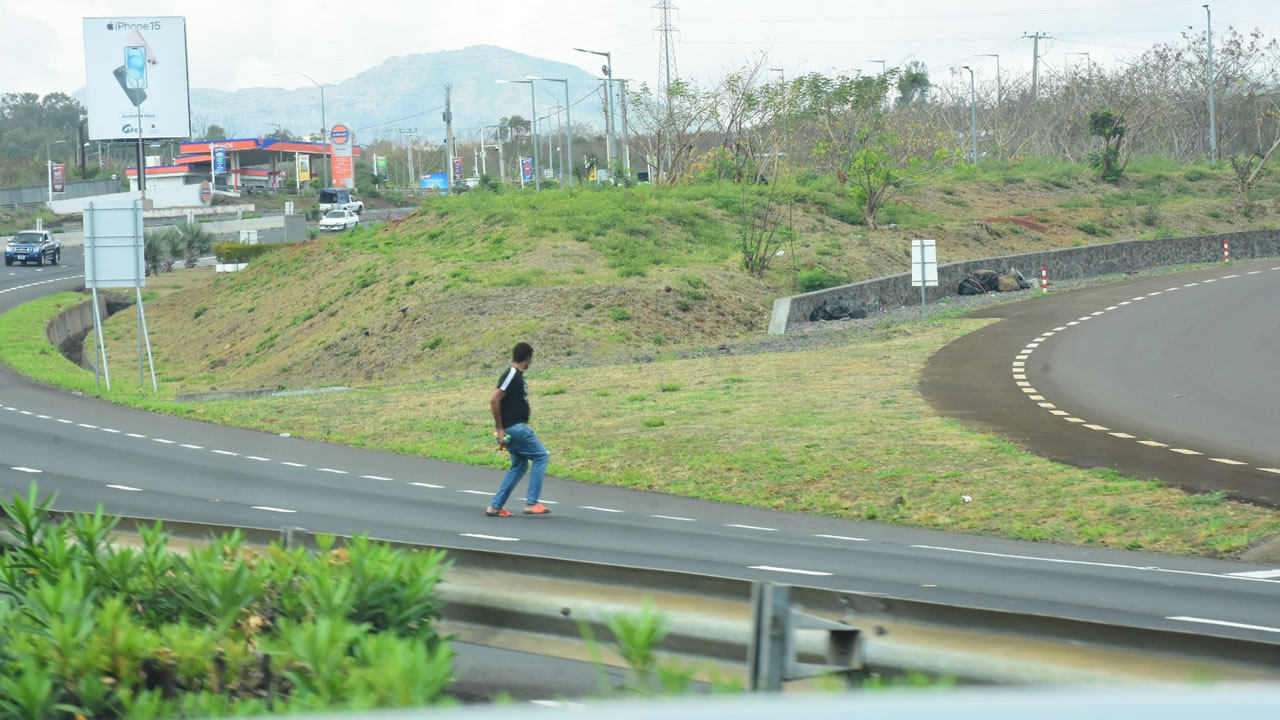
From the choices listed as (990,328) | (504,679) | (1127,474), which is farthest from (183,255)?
(504,679)

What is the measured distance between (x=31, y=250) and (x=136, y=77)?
14.2 meters

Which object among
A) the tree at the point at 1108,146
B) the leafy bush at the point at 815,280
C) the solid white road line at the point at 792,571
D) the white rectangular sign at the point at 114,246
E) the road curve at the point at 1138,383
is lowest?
the solid white road line at the point at 792,571

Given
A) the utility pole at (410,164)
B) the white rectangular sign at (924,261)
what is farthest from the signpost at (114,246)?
the utility pole at (410,164)

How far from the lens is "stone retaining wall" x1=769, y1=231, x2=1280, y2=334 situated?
35.5m

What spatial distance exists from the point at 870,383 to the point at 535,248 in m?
19.5

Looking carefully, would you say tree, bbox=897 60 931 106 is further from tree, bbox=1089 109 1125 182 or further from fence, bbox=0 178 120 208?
fence, bbox=0 178 120 208

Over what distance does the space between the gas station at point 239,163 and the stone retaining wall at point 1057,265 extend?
3494 inches

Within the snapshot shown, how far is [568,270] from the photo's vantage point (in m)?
39.0

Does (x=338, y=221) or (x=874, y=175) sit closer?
(x=874, y=175)

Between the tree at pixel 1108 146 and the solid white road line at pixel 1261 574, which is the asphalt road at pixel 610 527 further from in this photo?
the tree at pixel 1108 146

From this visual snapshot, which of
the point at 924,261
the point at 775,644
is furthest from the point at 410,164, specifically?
the point at 775,644

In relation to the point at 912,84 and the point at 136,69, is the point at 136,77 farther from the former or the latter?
the point at 912,84

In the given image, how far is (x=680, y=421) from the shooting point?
2125 centimetres

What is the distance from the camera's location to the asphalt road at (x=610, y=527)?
34.6 feet
